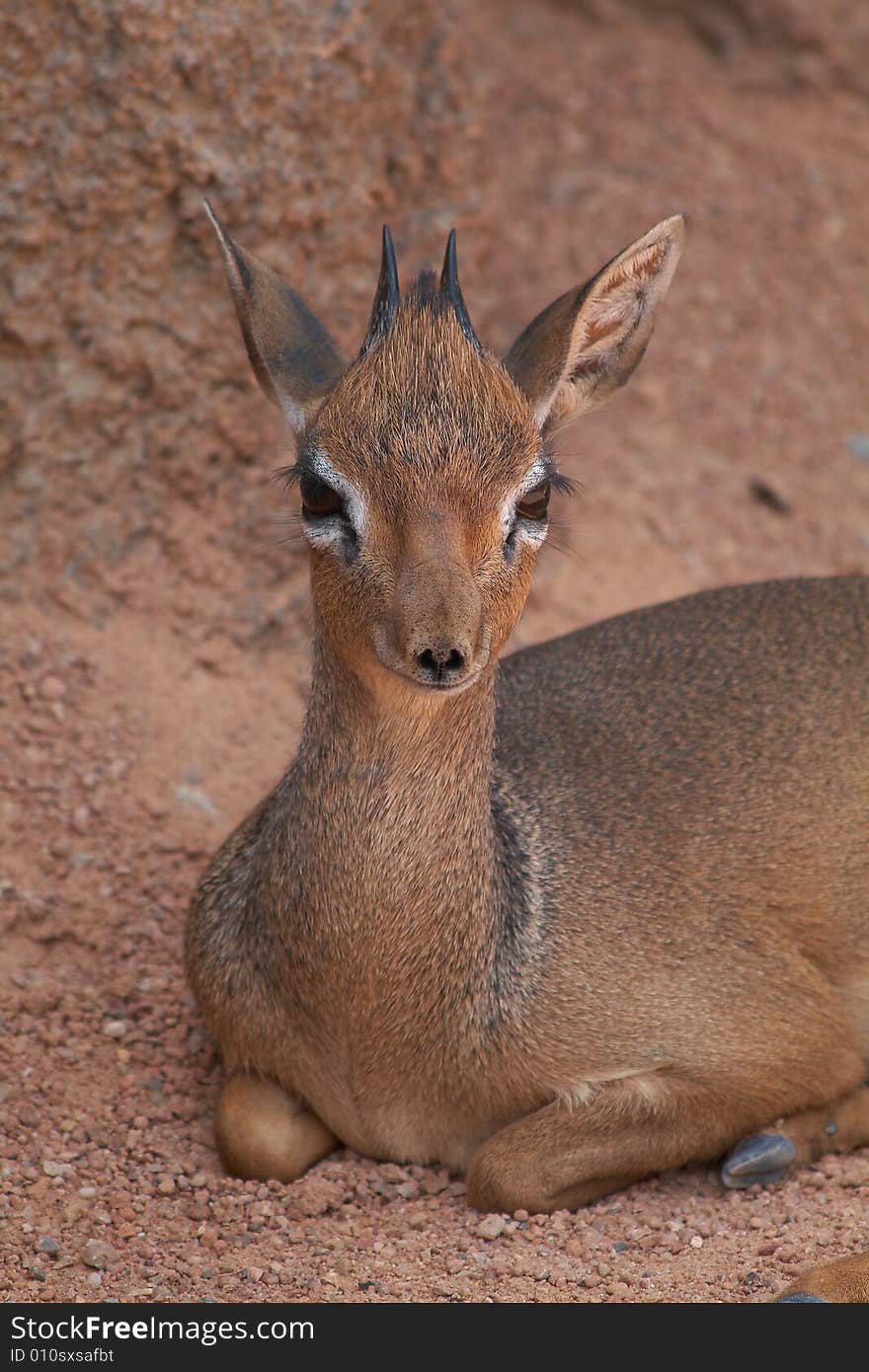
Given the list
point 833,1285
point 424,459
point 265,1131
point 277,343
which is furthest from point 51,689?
point 833,1285

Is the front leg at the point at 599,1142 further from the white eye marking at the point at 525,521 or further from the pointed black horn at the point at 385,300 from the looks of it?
the pointed black horn at the point at 385,300

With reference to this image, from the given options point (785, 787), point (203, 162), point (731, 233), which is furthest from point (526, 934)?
point (731, 233)

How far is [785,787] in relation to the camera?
250 inches

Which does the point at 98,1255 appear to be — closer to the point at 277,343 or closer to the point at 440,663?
the point at 440,663

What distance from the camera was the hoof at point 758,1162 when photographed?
5.95 meters

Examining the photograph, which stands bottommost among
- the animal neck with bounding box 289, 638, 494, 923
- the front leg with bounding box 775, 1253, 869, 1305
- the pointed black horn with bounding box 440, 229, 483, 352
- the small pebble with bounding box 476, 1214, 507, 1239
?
the small pebble with bounding box 476, 1214, 507, 1239

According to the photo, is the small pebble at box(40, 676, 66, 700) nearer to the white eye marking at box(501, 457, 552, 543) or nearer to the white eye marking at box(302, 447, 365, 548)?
the white eye marking at box(302, 447, 365, 548)

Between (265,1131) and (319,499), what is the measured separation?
2.23 metres

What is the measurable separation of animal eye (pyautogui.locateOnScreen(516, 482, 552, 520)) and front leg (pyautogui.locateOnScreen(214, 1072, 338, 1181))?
2243 millimetres

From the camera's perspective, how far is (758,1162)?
5945 millimetres

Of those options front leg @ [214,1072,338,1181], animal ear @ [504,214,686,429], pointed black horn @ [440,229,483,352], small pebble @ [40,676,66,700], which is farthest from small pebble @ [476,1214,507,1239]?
small pebble @ [40,676,66,700]

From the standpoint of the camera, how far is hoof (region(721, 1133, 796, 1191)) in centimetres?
595

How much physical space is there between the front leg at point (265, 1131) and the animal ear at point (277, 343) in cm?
231

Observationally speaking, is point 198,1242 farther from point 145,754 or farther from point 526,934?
point 145,754
